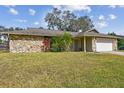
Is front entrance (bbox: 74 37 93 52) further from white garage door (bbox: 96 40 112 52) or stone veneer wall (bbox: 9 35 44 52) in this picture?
Result: stone veneer wall (bbox: 9 35 44 52)

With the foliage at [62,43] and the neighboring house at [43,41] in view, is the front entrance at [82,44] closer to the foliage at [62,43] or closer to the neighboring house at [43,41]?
the neighboring house at [43,41]

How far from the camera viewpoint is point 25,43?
21875 mm

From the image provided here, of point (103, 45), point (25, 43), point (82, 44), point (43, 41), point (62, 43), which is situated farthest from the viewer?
point (82, 44)

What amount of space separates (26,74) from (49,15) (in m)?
38.2

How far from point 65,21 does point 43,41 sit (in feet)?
75.2

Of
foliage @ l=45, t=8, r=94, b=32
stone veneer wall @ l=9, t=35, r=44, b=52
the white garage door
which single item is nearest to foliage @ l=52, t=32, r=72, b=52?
stone veneer wall @ l=9, t=35, r=44, b=52

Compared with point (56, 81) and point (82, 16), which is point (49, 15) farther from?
point (56, 81)

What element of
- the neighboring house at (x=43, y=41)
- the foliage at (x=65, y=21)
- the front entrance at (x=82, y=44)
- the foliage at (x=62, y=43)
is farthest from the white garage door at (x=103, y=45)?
the foliage at (x=65, y=21)

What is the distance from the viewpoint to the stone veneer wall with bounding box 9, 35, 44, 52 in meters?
21.3

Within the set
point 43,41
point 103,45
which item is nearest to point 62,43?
point 43,41

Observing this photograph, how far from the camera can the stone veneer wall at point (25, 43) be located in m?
21.3

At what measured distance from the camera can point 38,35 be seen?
73.6 ft

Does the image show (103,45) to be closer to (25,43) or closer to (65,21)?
(25,43)
